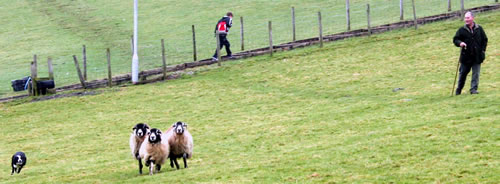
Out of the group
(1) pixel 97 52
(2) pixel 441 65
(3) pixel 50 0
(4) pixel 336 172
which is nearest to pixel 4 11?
(3) pixel 50 0

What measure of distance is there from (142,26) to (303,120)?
40688mm

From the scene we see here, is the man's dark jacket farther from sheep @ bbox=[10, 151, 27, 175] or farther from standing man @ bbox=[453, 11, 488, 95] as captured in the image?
sheep @ bbox=[10, 151, 27, 175]

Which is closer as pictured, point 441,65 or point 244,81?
point 441,65

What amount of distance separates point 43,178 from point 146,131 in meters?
2.97

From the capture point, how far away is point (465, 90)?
26234mm

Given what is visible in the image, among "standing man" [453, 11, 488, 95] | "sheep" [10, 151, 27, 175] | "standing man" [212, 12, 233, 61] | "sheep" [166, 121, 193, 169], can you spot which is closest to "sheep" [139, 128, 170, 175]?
"sheep" [166, 121, 193, 169]

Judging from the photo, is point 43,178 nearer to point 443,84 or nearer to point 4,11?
point 443,84

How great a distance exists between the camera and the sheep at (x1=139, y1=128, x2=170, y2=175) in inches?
717

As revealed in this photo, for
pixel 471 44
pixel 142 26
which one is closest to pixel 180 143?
pixel 471 44

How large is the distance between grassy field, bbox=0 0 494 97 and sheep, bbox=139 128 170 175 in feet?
80.3

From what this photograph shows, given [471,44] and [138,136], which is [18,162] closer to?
[138,136]

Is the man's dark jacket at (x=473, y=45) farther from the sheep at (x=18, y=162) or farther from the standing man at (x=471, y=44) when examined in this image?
the sheep at (x=18, y=162)

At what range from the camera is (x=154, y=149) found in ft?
60.4

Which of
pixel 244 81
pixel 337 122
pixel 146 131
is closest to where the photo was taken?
pixel 146 131
